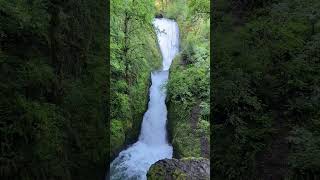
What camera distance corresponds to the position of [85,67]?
10.2 m

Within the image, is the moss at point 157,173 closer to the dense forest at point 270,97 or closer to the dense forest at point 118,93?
the dense forest at point 118,93

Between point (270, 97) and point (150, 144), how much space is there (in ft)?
18.4

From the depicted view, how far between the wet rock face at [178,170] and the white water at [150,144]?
60.4 inches

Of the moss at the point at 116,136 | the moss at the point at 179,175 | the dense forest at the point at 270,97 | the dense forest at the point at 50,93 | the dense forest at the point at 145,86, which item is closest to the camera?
the dense forest at the point at 50,93

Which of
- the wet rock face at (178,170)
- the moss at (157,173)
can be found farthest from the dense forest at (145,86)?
the moss at (157,173)

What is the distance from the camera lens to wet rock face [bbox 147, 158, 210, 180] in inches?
365

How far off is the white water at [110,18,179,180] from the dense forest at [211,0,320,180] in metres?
3.72

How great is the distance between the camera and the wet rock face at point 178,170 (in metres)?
9.27

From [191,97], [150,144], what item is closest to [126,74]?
[191,97]

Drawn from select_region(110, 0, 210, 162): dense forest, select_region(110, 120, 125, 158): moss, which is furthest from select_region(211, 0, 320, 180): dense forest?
select_region(110, 120, 125, 158): moss

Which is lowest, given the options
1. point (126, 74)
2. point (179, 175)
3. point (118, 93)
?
point (179, 175)

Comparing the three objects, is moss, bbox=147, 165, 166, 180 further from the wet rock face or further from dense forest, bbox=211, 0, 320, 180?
dense forest, bbox=211, 0, 320, 180

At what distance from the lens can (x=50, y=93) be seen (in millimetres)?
8156

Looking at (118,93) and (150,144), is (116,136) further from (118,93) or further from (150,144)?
(150,144)
